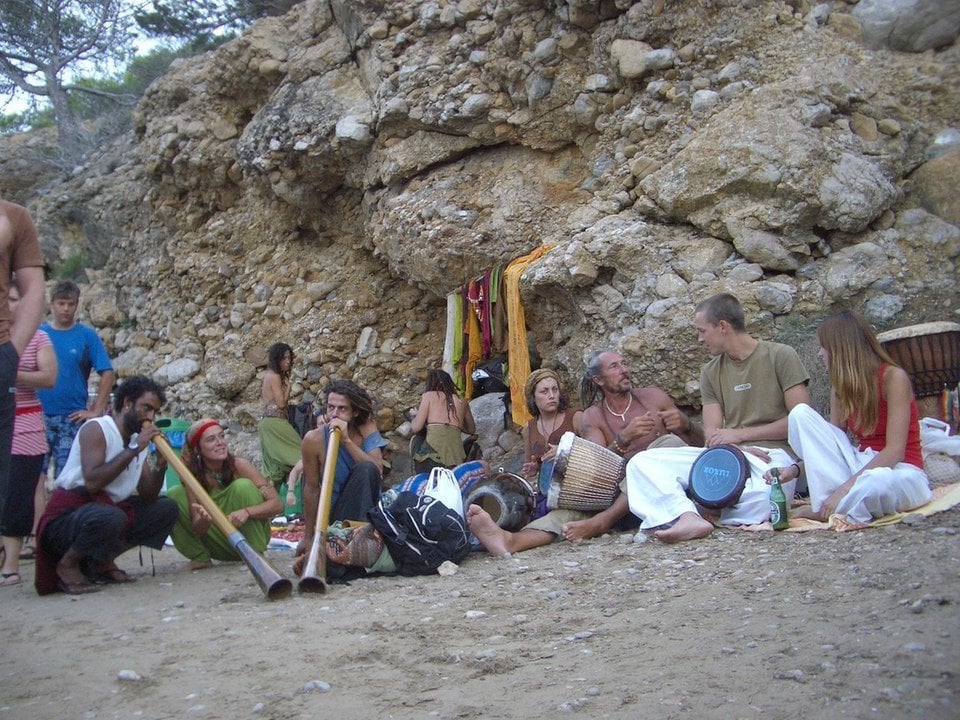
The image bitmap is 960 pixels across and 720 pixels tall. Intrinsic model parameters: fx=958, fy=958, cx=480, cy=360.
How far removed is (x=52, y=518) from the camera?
182 inches

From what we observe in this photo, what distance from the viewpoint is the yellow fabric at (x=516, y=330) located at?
7230mm

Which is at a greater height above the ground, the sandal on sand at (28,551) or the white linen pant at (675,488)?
the white linen pant at (675,488)

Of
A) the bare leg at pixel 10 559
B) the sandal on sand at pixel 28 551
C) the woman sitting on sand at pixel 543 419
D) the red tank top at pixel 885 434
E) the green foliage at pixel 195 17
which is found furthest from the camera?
the green foliage at pixel 195 17

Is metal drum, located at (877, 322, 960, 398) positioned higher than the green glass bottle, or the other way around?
metal drum, located at (877, 322, 960, 398)

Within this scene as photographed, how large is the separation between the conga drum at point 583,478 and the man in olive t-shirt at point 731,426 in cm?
24

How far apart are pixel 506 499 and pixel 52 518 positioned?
2.22 meters

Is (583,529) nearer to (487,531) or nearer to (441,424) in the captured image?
(487,531)

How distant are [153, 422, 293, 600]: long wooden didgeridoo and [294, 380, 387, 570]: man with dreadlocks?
15.8 inches

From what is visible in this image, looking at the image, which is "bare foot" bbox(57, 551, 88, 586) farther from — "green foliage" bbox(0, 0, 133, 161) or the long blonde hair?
"green foliage" bbox(0, 0, 133, 161)

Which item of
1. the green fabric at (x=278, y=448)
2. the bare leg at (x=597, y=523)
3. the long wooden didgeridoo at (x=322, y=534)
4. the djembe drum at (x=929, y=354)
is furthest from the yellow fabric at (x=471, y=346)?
the djembe drum at (x=929, y=354)

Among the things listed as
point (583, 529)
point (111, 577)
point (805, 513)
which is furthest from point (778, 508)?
point (111, 577)

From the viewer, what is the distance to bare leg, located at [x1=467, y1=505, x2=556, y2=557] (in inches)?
179

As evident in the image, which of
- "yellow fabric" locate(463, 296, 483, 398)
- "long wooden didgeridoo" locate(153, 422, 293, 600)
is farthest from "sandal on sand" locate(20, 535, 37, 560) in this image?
"yellow fabric" locate(463, 296, 483, 398)

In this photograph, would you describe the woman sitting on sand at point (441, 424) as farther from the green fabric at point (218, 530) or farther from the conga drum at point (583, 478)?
the conga drum at point (583, 478)
